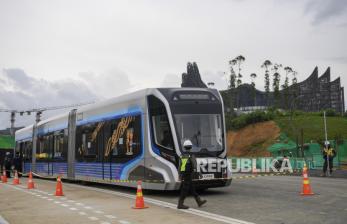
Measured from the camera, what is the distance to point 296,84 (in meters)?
87.1

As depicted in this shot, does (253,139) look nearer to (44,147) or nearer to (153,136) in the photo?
(44,147)

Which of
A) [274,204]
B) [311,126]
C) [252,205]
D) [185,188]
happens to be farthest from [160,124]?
[311,126]

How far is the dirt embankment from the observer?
214ft

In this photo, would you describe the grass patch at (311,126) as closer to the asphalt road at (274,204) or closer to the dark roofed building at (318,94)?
the dark roofed building at (318,94)

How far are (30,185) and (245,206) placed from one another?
1180 centimetres

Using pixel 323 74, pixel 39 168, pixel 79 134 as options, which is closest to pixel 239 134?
pixel 323 74

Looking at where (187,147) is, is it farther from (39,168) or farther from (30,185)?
(39,168)

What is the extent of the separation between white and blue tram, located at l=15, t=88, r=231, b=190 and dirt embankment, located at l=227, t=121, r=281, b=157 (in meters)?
45.2

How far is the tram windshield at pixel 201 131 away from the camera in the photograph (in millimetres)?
14781

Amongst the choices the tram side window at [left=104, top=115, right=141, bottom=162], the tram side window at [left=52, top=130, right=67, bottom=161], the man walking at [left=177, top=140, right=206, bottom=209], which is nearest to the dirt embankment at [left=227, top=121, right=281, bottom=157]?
the tram side window at [left=52, top=130, right=67, bottom=161]

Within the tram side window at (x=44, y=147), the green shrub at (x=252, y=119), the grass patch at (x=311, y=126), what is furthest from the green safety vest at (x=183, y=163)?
the green shrub at (x=252, y=119)

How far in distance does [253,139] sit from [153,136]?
54.9 metres

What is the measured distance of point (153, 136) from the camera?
15250mm

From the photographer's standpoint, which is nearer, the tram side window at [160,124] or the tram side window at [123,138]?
the tram side window at [160,124]
